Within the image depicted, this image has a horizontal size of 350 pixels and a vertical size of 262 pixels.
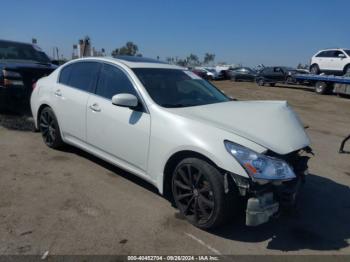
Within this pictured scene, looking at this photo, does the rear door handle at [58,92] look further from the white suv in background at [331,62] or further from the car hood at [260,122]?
the white suv in background at [331,62]

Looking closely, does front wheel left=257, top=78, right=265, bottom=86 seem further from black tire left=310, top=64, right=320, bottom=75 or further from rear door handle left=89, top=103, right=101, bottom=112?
rear door handle left=89, top=103, right=101, bottom=112

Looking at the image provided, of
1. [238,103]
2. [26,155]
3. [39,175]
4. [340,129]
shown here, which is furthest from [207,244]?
[340,129]

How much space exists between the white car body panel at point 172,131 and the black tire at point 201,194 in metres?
0.14

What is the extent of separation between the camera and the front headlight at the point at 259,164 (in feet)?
10.5

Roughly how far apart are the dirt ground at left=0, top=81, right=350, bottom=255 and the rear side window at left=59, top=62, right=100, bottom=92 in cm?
116

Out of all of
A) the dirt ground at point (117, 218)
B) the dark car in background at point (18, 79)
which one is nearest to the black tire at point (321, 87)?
the dirt ground at point (117, 218)

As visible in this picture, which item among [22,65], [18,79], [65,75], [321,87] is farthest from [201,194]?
[321,87]

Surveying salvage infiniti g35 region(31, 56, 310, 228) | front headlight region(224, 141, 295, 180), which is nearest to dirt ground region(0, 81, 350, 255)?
salvage infiniti g35 region(31, 56, 310, 228)

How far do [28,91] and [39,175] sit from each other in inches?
153

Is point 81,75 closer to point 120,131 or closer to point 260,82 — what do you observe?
point 120,131

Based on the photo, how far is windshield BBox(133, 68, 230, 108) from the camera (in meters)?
4.26

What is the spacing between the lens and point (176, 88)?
456cm

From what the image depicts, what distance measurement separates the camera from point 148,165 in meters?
3.98

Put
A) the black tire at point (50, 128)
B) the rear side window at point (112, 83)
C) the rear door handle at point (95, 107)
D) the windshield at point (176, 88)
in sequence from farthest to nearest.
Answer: the black tire at point (50, 128) → the rear door handle at point (95, 107) → the rear side window at point (112, 83) → the windshield at point (176, 88)
